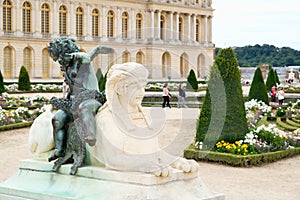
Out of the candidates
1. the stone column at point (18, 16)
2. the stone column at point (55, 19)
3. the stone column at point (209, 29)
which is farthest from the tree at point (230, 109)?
the stone column at point (209, 29)

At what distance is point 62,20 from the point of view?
132ft

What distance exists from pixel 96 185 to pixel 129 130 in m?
A: 0.48

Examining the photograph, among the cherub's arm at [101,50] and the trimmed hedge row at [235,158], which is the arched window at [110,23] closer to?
the trimmed hedge row at [235,158]

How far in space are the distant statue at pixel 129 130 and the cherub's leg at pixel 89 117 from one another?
59 mm

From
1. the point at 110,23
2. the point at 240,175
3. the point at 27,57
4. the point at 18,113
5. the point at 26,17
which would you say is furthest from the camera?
the point at 110,23

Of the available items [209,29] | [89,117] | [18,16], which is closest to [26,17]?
[18,16]

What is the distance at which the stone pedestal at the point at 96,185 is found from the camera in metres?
4.29

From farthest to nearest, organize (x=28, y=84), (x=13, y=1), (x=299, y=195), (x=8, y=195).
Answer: (x=13, y=1), (x=28, y=84), (x=299, y=195), (x=8, y=195)

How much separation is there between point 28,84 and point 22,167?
2142 centimetres

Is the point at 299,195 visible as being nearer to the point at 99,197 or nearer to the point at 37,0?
the point at 99,197

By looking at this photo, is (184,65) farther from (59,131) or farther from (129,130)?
(59,131)

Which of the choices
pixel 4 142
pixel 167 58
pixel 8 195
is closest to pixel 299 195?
pixel 167 58

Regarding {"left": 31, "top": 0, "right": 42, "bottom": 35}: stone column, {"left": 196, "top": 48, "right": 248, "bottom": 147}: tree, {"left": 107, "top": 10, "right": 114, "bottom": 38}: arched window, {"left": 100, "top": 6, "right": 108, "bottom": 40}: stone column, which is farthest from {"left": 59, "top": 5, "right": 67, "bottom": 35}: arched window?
{"left": 196, "top": 48, "right": 248, "bottom": 147}: tree

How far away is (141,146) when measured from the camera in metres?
4.40
